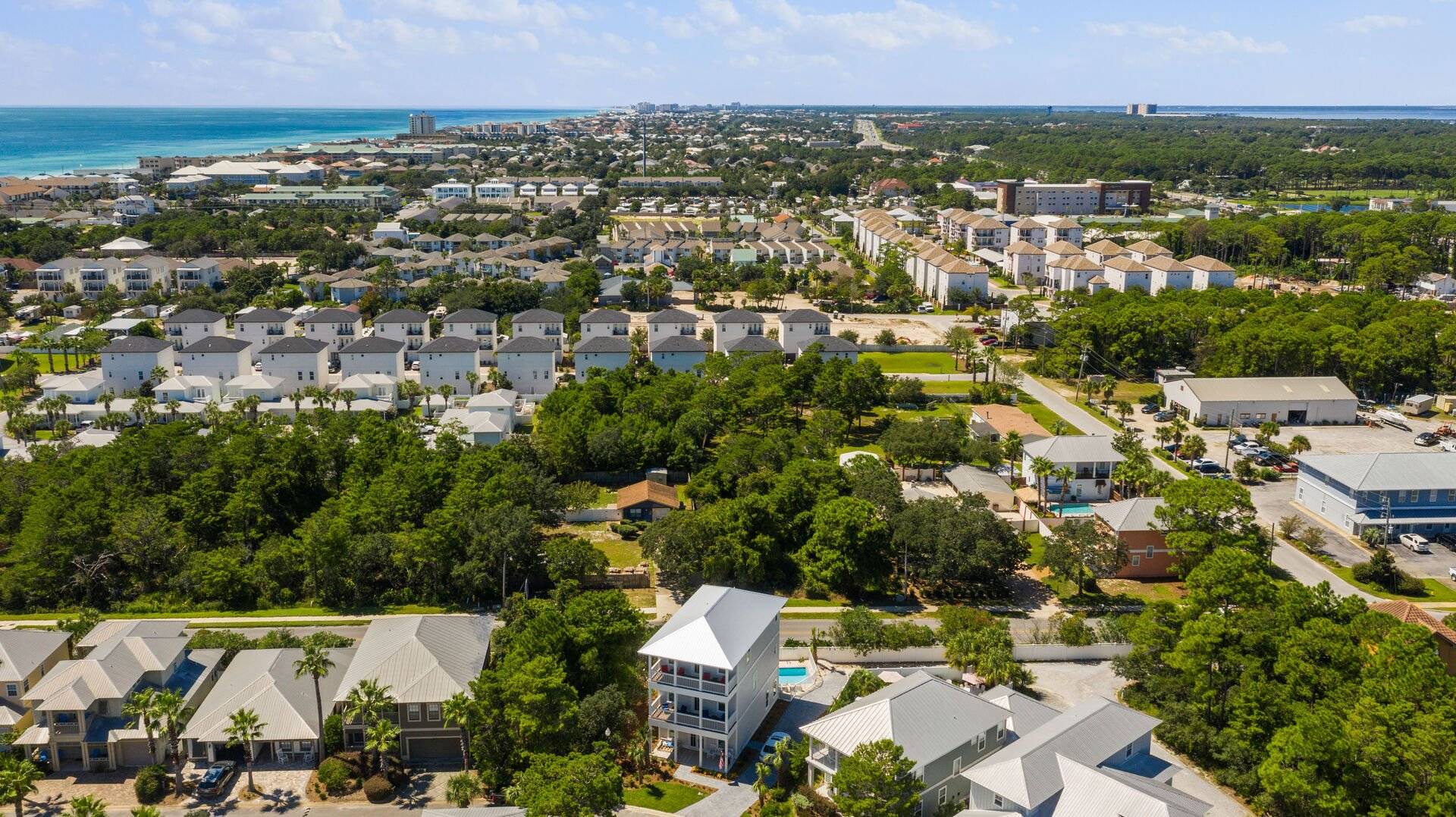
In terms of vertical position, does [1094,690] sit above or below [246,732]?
below

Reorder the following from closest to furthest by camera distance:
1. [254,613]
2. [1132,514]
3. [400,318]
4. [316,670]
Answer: [316,670] → [254,613] → [1132,514] → [400,318]

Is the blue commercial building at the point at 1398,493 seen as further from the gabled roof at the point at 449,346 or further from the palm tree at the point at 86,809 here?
the palm tree at the point at 86,809

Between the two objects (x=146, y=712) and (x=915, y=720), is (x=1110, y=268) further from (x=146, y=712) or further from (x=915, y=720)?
(x=146, y=712)

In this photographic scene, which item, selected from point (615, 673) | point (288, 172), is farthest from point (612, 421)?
point (288, 172)

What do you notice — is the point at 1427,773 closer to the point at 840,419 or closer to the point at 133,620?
the point at 840,419

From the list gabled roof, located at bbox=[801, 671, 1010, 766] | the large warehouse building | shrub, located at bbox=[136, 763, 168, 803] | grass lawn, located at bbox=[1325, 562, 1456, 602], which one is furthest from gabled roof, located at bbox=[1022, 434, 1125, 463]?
shrub, located at bbox=[136, 763, 168, 803]

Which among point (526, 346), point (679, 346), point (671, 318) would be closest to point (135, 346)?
point (526, 346)
